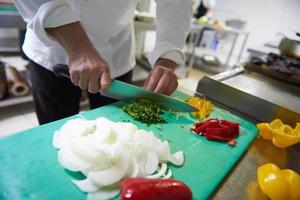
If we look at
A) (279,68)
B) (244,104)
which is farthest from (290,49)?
(244,104)

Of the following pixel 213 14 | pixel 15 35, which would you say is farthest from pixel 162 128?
pixel 213 14

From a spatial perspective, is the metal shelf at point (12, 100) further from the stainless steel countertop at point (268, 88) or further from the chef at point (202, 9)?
the chef at point (202, 9)

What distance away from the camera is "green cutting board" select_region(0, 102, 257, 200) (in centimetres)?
42

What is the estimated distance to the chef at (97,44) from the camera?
1.96 feet

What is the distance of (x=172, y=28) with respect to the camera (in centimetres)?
80

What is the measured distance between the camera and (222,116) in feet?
2.50

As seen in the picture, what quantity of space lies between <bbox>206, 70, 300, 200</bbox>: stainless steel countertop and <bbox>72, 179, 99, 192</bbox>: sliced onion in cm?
23

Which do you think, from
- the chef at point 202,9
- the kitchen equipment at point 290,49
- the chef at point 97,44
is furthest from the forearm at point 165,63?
the chef at point 202,9

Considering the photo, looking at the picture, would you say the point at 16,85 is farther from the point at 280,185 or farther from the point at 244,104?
the point at 280,185

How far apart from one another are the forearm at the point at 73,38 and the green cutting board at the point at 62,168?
18cm

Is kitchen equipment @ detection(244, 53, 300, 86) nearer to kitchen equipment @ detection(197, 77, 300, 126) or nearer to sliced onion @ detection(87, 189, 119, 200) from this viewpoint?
kitchen equipment @ detection(197, 77, 300, 126)

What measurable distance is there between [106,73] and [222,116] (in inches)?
15.4

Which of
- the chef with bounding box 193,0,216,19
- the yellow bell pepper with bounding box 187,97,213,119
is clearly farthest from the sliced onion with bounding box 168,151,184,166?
the chef with bounding box 193,0,216,19

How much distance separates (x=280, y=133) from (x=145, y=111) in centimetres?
35
